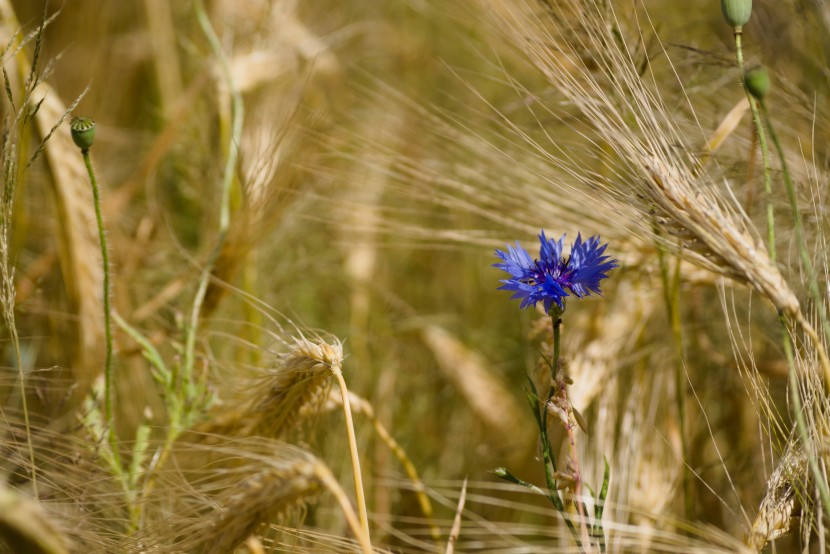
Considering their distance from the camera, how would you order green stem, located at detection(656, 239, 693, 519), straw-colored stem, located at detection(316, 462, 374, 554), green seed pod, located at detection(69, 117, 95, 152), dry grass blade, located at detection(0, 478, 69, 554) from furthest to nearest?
1. green stem, located at detection(656, 239, 693, 519)
2. green seed pod, located at detection(69, 117, 95, 152)
3. straw-colored stem, located at detection(316, 462, 374, 554)
4. dry grass blade, located at detection(0, 478, 69, 554)

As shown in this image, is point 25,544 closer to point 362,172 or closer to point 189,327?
point 189,327

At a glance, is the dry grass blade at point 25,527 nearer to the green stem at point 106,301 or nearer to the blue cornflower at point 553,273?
the green stem at point 106,301

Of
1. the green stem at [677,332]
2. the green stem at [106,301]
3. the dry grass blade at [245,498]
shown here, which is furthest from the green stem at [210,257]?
the green stem at [677,332]

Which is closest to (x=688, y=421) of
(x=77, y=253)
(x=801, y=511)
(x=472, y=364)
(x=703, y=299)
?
(x=703, y=299)

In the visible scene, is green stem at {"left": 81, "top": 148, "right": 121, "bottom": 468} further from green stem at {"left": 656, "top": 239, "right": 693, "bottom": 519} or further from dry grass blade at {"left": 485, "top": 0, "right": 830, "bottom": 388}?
green stem at {"left": 656, "top": 239, "right": 693, "bottom": 519}

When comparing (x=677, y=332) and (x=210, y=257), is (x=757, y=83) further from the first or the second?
(x=210, y=257)

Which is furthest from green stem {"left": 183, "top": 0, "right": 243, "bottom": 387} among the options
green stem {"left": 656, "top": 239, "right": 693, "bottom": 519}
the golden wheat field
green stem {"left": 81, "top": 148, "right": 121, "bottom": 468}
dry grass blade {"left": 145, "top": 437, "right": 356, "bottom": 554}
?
green stem {"left": 656, "top": 239, "right": 693, "bottom": 519}

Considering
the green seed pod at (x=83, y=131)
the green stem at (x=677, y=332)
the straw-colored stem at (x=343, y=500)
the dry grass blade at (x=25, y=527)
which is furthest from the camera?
the green stem at (x=677, y=332)
